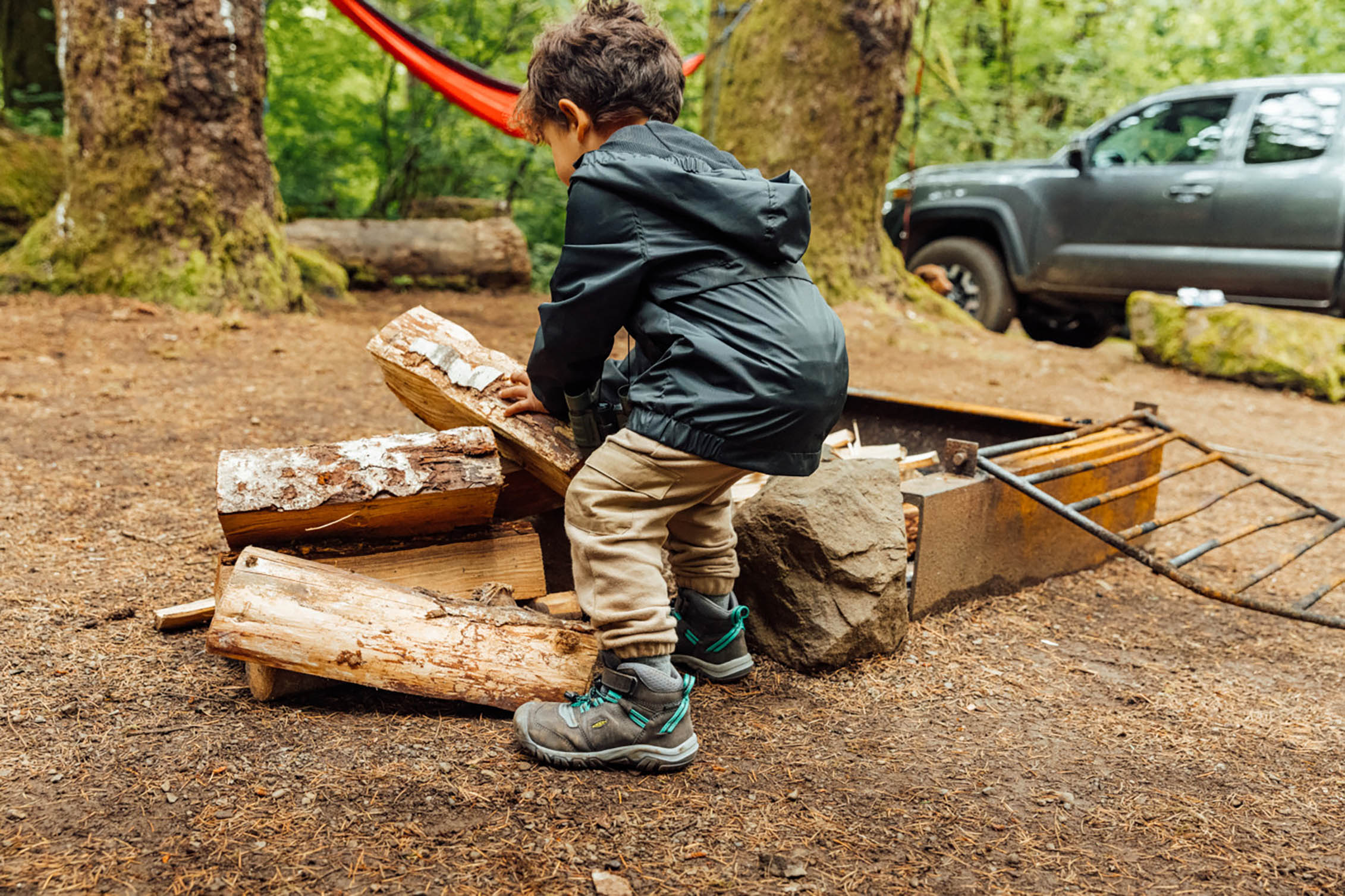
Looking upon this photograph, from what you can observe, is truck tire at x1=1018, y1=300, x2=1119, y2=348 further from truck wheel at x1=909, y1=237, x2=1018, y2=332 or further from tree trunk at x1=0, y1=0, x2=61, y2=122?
tree trunk at x1=0, y1=0, x2=61, y2=122

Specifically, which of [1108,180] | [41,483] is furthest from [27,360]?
[1108,180]

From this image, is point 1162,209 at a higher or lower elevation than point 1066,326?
higher

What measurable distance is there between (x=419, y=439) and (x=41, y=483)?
1949mm

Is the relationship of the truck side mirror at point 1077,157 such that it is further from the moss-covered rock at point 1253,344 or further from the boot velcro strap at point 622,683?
the boot velcro strap at point 622,683

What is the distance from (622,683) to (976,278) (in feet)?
24.4

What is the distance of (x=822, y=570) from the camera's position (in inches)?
100

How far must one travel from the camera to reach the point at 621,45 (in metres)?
2.13

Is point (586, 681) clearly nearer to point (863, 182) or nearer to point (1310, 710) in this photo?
point (1310, 710)

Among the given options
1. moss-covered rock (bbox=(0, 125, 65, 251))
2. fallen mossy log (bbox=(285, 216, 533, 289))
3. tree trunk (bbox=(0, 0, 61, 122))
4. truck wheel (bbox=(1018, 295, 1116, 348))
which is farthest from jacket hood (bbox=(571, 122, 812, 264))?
tree trunk (bbox=(0, 0, 61, 122))

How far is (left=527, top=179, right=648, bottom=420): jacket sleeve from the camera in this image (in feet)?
6.55

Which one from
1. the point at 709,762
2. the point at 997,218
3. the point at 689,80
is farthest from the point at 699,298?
the point at 689,80

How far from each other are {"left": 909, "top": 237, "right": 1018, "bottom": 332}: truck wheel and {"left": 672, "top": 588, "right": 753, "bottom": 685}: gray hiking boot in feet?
22.5

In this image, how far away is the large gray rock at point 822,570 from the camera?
2.52 m

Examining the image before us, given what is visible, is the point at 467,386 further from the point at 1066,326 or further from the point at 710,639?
the point at 1066,326
